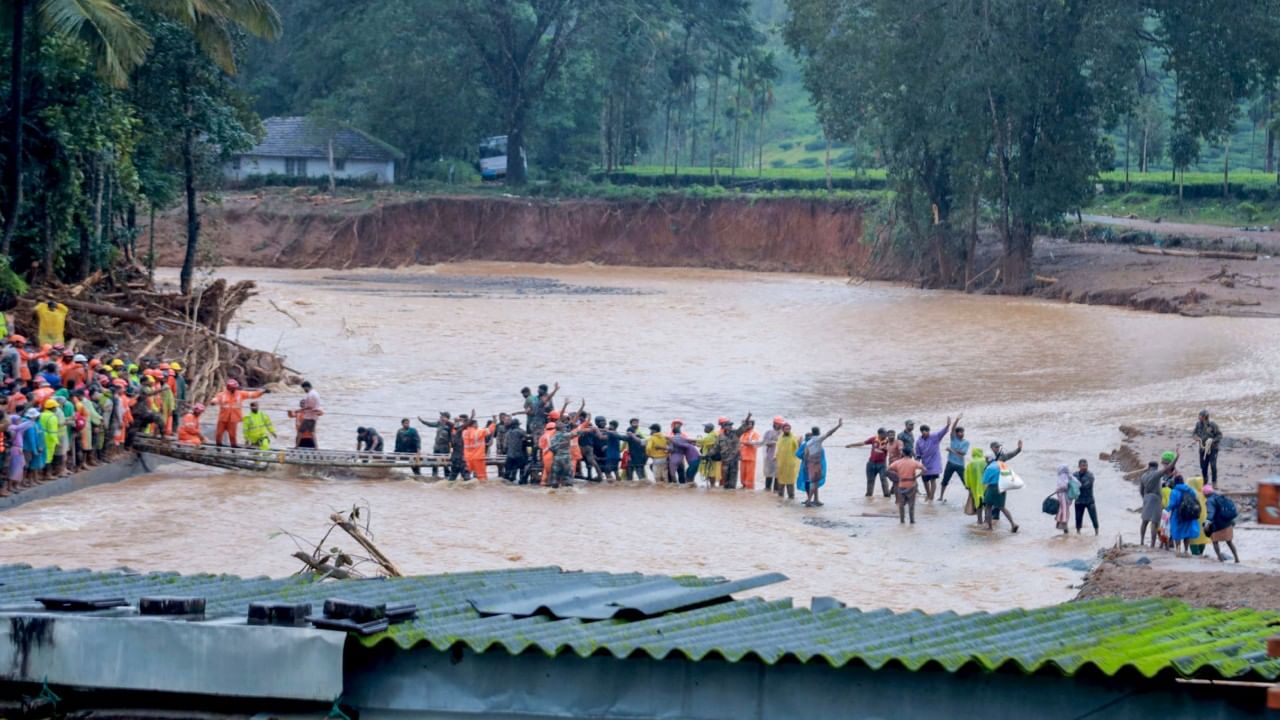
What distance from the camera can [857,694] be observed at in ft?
24.8

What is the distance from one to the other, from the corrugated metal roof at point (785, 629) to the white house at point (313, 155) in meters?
60.4

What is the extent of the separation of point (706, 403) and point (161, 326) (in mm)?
9812

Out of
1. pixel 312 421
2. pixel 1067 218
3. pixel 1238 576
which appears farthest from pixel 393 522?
pixel 1067 218

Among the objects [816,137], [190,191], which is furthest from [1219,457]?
[816,137]

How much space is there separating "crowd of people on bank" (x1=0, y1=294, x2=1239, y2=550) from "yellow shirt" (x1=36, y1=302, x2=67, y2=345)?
1.41 metres

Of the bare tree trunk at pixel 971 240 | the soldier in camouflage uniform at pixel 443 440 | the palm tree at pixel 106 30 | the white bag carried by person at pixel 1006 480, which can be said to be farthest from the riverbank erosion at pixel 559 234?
the white bag carried by person at pixel 1006 480

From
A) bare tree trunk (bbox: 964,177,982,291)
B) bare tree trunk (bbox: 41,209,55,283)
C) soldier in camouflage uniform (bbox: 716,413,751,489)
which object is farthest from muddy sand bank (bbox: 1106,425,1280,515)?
bare tree trunk (bbox: 964,177,982,291)

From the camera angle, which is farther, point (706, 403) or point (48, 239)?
point (706, 403)

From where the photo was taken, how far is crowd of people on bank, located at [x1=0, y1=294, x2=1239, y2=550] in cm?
2002

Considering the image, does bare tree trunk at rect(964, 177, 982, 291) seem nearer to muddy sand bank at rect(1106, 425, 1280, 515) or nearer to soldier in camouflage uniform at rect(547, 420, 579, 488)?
muddy sand bank at rect(1106, 425, 1280, 515)

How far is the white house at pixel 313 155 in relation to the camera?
6881 centimetres

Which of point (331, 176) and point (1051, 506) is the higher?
point (331, 176)

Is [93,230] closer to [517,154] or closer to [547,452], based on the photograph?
[547,452]

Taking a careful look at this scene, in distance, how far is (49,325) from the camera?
2648 centimetres
